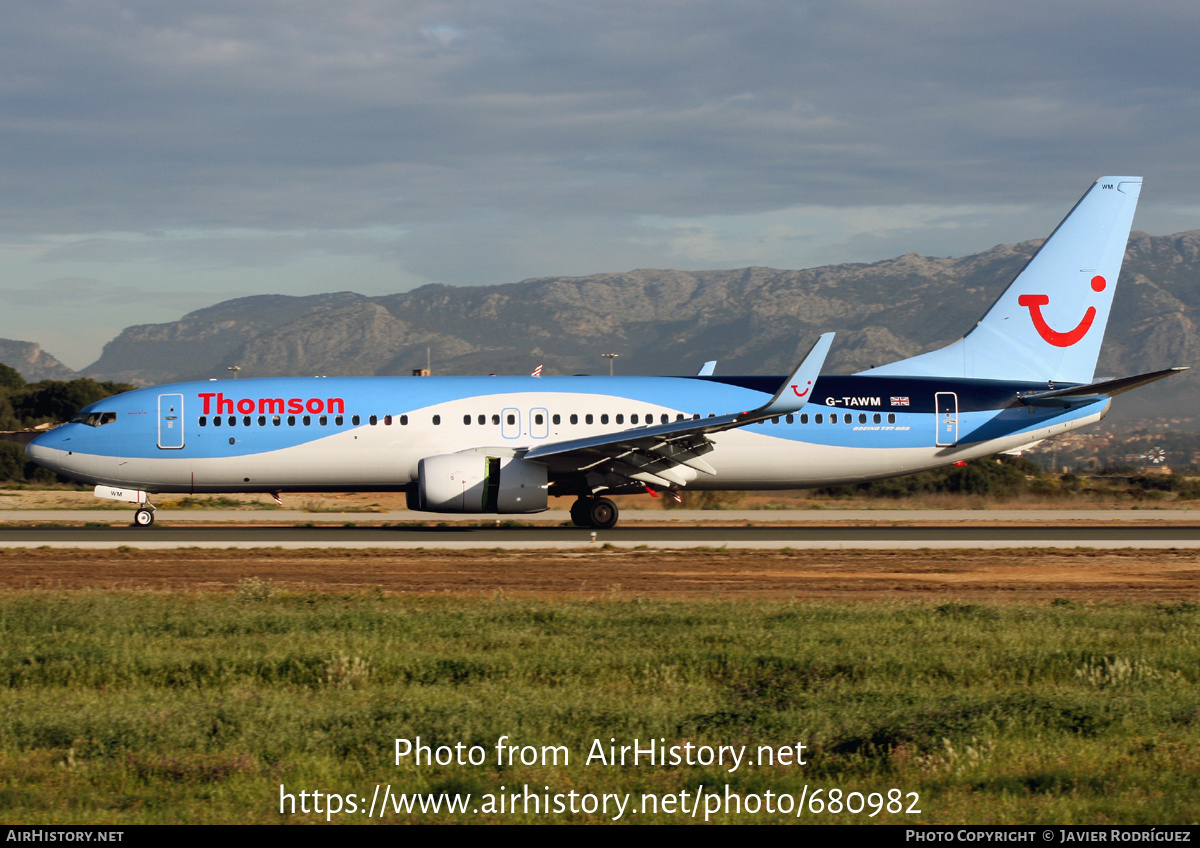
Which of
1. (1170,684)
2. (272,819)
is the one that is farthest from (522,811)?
(1170,684)

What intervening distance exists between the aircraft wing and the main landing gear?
43.0 inches

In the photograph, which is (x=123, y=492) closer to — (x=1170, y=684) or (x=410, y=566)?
(x=410, y=566)

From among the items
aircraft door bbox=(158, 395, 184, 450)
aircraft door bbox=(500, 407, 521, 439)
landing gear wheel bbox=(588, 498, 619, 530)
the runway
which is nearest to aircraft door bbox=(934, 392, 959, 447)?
the runway

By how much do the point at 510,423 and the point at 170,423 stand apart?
8496 mm

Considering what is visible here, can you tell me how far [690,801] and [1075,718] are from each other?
3.54 m

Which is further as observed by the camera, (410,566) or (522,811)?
(410,566)

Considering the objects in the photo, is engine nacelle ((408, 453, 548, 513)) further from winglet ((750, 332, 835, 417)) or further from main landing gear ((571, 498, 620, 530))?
winglet ((750, 332, 835, 417))

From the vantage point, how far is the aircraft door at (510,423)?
27.8 meters

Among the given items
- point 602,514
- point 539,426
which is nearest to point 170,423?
point 539,426

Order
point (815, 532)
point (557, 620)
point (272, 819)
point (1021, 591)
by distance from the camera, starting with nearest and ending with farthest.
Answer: point (272, 819)
point (557, 620)
point (1021, 591)
point (815, 532)

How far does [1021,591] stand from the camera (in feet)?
53.5

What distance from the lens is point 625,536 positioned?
84.3 ft

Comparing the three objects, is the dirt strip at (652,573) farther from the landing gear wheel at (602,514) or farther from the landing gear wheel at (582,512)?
the landing gear wheel at (582,512)

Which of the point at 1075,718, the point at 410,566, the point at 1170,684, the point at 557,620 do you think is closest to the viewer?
the point at 1075,718
